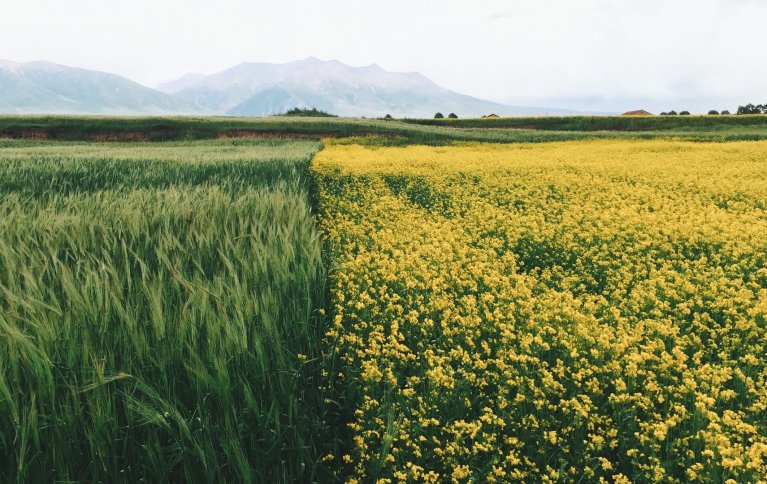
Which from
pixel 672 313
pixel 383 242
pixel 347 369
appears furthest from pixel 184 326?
pixel 672 313

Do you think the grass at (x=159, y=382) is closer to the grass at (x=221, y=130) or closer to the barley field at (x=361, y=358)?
the barley field at (x=361, y=358)

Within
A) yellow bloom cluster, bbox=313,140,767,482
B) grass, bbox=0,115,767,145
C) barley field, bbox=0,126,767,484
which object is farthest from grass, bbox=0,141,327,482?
grass, bbox=0,115,767,145

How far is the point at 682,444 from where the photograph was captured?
2592mm

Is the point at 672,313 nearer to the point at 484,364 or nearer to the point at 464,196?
the point at 484,364

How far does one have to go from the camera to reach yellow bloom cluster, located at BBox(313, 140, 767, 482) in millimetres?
2557

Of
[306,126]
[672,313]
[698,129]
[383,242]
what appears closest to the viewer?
[672,313]

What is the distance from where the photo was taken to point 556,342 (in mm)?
3697

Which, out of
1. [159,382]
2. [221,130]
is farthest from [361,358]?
[221,130]

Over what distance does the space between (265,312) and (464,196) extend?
7977 millimetres

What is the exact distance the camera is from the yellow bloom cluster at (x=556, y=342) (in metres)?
2.56

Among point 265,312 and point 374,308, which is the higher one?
point 265,312

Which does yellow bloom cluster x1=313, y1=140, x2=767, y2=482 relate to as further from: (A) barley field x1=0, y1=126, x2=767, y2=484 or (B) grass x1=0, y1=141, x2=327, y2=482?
(B) grass x1=0, y1=141, x2=327, y2=482

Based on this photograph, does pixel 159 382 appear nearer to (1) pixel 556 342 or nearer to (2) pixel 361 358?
Result: (2) pixel 361 358

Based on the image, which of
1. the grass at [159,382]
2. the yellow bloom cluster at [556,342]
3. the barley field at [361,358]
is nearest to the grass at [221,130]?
the yellow bloom cluster at [556,342]
